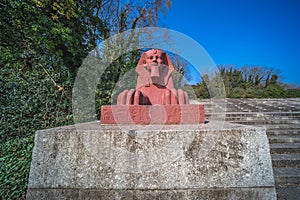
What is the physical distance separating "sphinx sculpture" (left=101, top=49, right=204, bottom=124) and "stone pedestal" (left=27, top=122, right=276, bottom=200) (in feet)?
1.24

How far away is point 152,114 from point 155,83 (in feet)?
2.05

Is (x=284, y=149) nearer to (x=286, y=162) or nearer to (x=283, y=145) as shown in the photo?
(x=283, y=145)

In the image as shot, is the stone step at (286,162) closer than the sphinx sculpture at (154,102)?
No

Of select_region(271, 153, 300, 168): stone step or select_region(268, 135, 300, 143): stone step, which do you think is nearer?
select_region(271, 153, 300, 168): stone step

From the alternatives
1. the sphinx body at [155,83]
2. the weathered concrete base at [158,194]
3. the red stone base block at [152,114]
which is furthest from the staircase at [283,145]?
the sphinx body at [155,83]

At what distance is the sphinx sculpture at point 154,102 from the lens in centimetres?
184

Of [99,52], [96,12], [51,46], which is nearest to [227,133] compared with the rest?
[51,46]

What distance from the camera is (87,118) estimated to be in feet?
15.0

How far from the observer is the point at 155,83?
92.4 inches

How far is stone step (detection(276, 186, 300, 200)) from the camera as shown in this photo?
6.23ft

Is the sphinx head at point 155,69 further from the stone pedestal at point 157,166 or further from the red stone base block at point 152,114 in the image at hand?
the stone pedestal at point 157,166

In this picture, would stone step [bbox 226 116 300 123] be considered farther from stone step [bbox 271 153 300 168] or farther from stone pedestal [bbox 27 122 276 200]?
stone pedestal [bbox 27 122 276 200]

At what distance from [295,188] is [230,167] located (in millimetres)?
1472

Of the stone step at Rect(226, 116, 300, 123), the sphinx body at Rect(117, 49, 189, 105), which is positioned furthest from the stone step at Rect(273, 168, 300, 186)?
the stone step at Rect(226, 116, 300, 123)
